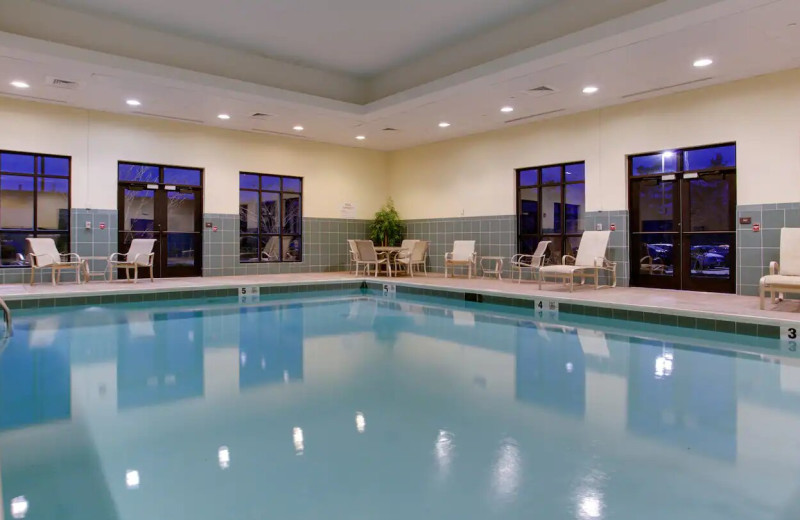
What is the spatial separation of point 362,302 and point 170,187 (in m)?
4.41

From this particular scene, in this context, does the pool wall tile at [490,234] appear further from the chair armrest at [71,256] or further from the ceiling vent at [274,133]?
the chair armrest at [71,256]

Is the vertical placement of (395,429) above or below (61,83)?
below

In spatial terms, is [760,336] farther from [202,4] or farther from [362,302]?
[202,4]

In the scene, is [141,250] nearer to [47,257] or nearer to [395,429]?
[47,257]

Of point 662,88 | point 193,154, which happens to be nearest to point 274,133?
point 193,154

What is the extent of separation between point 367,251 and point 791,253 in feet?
21.0

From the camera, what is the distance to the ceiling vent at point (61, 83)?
22.6ft

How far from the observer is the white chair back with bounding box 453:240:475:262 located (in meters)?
10.0

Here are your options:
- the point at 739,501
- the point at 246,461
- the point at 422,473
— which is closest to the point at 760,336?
the point at 739,501

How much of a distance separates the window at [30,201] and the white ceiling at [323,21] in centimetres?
333

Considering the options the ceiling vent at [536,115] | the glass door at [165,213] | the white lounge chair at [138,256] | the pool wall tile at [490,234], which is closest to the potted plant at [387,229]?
the pool wall tile at [490,234]

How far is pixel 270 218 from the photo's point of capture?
10.9 meters

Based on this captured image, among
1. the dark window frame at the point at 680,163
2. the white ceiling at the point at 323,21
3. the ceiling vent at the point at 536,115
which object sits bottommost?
the dark window frame at the point at 680,163

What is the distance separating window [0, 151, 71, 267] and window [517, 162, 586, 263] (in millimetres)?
7822
